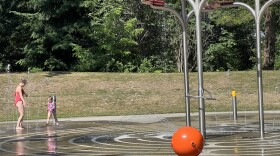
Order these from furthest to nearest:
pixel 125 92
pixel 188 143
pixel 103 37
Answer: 1. pixel 103 37
2. pixel 125 92
3. pixel 188 143

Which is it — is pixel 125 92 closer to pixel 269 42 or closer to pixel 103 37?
A: pixel 103 37

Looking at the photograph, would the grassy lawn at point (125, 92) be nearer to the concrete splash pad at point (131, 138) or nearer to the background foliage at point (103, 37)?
the background foliage at point (103, 37)

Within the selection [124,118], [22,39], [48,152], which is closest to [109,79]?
[124,118]

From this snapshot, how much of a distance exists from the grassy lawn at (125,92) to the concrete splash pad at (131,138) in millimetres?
5296

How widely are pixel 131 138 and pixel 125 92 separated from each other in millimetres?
15216

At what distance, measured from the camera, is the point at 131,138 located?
1506 cm

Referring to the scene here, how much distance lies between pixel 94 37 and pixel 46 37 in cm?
377

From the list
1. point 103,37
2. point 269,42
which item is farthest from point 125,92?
point 269,42

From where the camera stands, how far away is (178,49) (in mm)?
48656

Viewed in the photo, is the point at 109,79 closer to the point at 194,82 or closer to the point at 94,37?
the point at 194,82

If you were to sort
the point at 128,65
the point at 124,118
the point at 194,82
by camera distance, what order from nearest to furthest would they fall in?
the point at 124,118, the point at 194,82, the point at 128,65

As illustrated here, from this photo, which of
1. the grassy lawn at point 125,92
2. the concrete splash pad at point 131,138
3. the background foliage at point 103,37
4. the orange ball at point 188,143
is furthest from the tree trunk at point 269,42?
the orange ball at point 188,143

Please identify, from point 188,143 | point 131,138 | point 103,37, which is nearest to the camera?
point 188,143

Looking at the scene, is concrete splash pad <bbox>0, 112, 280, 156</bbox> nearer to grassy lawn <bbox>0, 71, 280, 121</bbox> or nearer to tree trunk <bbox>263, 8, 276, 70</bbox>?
grassy lawn <bbox>0, 71, 280, 121</bbox>
